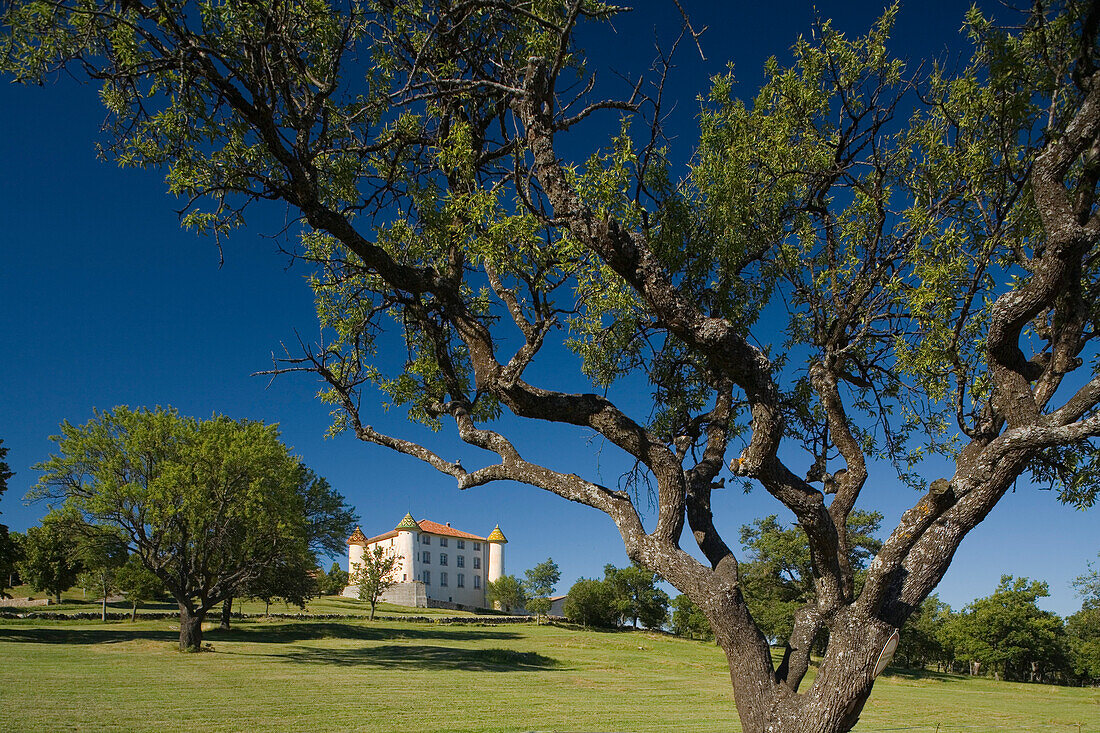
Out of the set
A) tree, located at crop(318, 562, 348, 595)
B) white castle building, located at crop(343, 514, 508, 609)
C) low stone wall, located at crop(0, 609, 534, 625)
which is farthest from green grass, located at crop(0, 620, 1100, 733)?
white castle building, located at crop(343, 514, 508, 609)

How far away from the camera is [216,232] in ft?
25.2

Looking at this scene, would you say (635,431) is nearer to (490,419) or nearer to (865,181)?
(490,419)

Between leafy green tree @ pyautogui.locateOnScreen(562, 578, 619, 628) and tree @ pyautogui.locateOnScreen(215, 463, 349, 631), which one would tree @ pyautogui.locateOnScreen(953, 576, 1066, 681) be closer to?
leafy green tree @ pyautogui.locateOnScreen(562, 578, 619, 628)

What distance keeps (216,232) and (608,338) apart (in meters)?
4.72

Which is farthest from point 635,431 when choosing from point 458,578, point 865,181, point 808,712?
point 458,578

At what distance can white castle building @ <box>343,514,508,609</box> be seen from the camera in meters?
90.0

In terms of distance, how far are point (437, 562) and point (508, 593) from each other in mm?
12936

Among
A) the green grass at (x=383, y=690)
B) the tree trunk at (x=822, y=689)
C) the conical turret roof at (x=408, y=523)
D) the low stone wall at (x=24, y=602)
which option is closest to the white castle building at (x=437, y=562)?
the conical turret roof at (x=408, y=523)

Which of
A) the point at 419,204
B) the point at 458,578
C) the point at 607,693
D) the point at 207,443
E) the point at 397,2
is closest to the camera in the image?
the point at 397,2

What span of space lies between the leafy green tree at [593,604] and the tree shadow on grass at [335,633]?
1619cm

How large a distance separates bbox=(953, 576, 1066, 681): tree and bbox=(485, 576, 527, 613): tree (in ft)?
179

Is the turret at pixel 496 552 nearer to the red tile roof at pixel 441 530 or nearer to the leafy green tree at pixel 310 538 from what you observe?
the red tile roof at pixel 441 530

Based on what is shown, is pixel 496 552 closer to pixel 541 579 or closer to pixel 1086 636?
pixel 541 579

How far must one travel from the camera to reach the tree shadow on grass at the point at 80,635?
106ft
